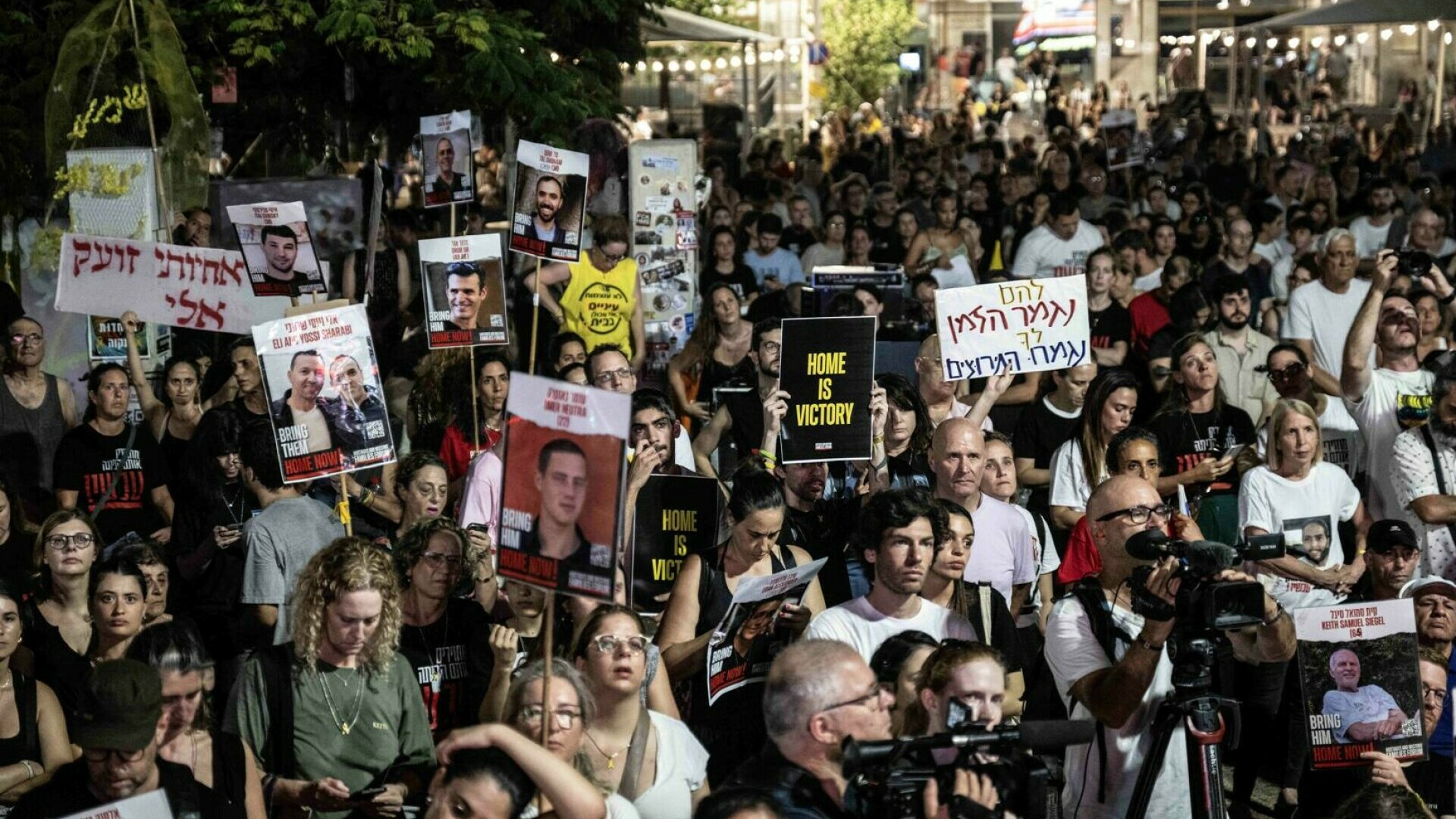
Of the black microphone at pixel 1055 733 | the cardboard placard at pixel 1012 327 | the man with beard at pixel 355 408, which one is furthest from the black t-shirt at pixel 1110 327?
the black microphone at pixel 1055 733

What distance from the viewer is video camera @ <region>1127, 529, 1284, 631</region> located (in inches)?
209

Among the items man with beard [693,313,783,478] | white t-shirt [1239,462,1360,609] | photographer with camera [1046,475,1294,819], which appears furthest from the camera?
man with beard [693,313,783,478]

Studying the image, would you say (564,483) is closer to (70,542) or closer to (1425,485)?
(70,542)

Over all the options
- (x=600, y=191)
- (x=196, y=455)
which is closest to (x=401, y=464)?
(x=196, y=455)

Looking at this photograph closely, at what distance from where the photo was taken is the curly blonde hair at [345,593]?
5.94 meters

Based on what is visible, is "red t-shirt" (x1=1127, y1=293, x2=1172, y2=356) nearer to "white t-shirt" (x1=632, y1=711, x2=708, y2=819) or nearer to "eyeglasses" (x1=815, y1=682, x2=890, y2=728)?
"white t-shirt" (x1=632, y1=711, x2=708, y2=819)

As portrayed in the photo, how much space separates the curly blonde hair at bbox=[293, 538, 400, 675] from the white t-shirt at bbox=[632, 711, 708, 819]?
0.87 meters

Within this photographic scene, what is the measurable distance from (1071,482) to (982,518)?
1063 mm

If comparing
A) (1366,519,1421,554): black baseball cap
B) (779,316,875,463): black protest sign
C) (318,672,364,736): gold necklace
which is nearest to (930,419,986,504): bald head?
(779,316,875,463): black protest sign

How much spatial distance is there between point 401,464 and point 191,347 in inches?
162

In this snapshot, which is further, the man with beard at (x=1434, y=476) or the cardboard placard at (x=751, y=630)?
the man with beard at (x=1434, y=476)

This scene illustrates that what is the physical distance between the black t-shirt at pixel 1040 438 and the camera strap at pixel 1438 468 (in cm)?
165

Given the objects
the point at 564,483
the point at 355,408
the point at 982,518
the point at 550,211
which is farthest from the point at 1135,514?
the point at 550,211

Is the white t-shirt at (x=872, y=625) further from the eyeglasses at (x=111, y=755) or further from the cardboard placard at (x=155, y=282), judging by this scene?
the cardboard placard at (x=155, y=282)
